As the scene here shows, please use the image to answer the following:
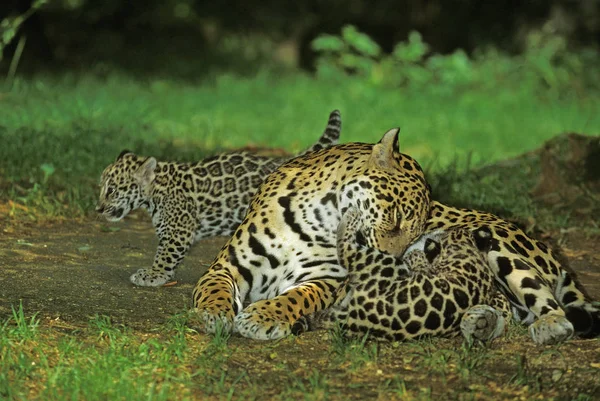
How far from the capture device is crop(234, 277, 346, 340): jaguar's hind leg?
17.0ft

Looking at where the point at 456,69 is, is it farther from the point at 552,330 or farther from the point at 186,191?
the point at 552,330

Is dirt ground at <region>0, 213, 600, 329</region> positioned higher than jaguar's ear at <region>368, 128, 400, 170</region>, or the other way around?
jaguar's ear at <region>368, 128, 400, 170</region>

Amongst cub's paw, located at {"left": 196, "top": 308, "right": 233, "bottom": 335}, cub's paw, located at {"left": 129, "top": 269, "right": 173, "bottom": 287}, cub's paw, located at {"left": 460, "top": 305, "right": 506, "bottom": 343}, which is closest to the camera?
cub's paw, located at {"left": 460, "top": 305, "right": 506, "bottom": 343}

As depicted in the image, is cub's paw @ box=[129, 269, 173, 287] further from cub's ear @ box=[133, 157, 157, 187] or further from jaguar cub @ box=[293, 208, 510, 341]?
jaguar cub @ box=[293, 208, 510, 341]

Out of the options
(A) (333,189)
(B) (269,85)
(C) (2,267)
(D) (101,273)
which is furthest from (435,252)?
(B) (269,85)

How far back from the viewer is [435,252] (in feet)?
19.0

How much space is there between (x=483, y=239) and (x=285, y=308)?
1146 millimetres

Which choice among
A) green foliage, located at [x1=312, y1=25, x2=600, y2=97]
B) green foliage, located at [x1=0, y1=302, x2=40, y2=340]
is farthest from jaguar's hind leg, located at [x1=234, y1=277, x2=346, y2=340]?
green foliage, located at [x1=312, y1=25, x2=600, y2=97]

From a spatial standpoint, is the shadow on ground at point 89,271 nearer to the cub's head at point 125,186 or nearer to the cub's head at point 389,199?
the cub's head at point 125,186

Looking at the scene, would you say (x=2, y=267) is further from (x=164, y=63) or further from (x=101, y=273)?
(x=164, y=63)

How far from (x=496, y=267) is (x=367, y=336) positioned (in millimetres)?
887

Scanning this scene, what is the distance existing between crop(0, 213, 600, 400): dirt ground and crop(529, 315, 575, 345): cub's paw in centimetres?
4

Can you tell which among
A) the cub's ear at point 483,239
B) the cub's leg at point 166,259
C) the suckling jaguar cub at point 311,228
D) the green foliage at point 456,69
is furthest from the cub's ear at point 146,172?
the green foliage at point 456,69

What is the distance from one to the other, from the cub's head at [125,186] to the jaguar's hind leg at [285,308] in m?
2.01
